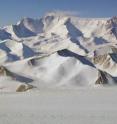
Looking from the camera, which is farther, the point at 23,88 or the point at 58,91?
the point at 23,88

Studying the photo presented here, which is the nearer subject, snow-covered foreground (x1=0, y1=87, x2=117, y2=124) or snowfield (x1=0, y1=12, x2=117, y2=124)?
snow-covered foreground (x1=0, y1=87, x2=117, y2=124)

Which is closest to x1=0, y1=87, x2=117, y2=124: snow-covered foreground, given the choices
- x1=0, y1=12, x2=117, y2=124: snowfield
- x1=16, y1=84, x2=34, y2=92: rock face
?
x1=0, y1=12, x2=117, y2=124: snowfield

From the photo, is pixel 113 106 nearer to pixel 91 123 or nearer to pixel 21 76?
pixel 91 123

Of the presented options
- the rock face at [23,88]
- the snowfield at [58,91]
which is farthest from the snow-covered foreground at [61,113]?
the rock face at [23,88]

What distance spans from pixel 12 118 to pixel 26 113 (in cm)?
267

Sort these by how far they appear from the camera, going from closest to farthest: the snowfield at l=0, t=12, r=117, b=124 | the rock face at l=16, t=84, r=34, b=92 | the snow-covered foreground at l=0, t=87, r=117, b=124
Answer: the snow-covered foreground at l=0, t=87, r=117, b=124 < the snowfield at l=0, t=12, r=117, b=124 < the rock face at l=16, t=84, r=34, b=92

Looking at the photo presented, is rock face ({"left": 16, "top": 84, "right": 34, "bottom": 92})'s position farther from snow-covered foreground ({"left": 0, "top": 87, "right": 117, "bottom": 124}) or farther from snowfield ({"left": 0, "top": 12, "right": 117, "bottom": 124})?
snow-covered foreground ({"left": 0, "top": 87, "right": 117, "bottom": 124})

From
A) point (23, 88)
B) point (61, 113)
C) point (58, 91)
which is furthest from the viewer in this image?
point (23, 88)

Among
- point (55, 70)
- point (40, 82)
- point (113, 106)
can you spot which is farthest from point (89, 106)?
point (55, 70)

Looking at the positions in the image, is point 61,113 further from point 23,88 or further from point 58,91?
point 23,88

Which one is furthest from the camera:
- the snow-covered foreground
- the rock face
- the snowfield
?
the rock face

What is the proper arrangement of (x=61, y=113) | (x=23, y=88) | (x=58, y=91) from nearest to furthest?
(x=61, y=113) → (x=58, y=91) → (x=23, y=88)

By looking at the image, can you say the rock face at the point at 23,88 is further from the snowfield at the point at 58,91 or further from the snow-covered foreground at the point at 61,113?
the snow-covered foreground at the point at 61,113

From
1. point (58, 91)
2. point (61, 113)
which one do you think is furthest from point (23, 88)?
point (61, 113)
